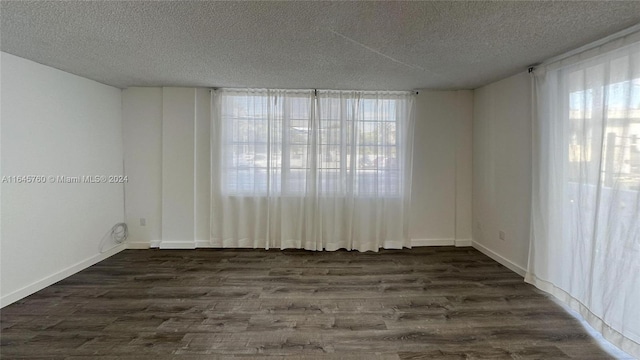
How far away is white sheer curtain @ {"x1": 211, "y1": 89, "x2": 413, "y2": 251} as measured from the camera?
4168 mm

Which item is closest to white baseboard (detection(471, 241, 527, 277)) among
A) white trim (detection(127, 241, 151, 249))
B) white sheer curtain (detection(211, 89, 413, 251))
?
white sheer curtain (detection(211, 89, 413, 251))

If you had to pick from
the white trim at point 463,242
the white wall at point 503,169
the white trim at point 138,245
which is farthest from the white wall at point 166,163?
the white wall at point 503,169

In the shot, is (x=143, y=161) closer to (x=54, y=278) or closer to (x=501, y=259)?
(x=54, y=278)

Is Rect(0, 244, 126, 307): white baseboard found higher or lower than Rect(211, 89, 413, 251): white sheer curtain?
lower

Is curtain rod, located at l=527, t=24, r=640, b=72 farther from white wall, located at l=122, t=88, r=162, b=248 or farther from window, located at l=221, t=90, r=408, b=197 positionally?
white wall, located at l=122, t=88, r=162, b=248

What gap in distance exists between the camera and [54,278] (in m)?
3.11

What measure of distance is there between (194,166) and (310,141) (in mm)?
1738

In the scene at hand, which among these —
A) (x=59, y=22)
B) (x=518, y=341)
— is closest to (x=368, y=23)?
(x=59, y=22)

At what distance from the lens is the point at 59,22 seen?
2.05 m

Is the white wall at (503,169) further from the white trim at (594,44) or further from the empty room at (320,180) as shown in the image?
the white trim at (594,44)

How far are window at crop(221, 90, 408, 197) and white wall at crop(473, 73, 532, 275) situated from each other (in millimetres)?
1102

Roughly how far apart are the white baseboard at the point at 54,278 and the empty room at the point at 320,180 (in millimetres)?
28

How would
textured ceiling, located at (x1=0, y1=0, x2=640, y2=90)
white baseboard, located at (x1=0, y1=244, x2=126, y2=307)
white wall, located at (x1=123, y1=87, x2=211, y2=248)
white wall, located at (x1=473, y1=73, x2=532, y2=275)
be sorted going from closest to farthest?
1. textured ceiling, located at (x1=0, y1=0, x2=640, y2=90)
2. white baseboard, located at (x1=0, y1=244, x2=126, y2=307)
3. white wall, located at (x1=473, y1=73, x2=532, y2=275)
4. white wall, located at (x1=123, y1=87, x2=211, y2=248)

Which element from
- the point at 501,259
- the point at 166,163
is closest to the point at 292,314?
the point at 501,259
